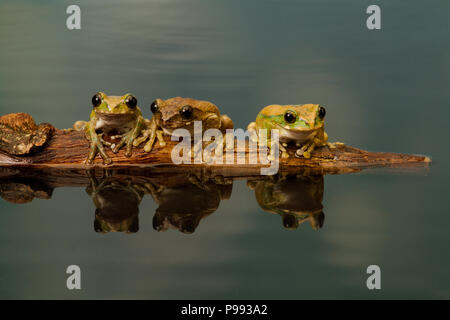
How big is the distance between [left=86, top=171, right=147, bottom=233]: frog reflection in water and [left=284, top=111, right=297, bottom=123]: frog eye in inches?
63.1

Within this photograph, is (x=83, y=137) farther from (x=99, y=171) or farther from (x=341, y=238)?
(x=341, y=238)

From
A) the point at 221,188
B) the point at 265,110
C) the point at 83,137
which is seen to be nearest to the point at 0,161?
the point at 83,137

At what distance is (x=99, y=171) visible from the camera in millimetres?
5086

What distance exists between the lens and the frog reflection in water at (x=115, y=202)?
3535 millimetres

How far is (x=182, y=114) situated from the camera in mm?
4785

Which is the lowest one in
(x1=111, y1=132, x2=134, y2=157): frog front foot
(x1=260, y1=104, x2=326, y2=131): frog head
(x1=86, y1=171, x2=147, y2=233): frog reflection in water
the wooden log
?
(x1=86, y1=171, x2=147, y2=233): frog reflection in water

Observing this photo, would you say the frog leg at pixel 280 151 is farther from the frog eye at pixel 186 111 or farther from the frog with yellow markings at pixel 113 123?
the frog with yellow markings at pixel 113 123

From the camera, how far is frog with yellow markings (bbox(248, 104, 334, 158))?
4.75 meters

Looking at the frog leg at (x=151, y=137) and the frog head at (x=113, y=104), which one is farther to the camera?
the frog leg at (x=151, y=137)

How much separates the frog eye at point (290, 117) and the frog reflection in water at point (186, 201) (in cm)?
88

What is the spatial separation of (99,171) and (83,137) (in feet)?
1.42

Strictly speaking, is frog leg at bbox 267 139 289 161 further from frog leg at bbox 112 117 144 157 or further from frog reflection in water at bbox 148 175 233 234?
frog leg at bbox 112 117 144 157

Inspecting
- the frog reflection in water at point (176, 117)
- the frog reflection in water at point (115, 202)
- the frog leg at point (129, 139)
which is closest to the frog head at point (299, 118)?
the frog reflection in water at point (176, 117)

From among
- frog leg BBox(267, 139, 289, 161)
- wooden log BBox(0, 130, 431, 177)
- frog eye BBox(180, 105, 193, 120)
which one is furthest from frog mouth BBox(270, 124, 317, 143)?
frog eye BBox(180, 105, 193, 120)
